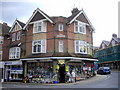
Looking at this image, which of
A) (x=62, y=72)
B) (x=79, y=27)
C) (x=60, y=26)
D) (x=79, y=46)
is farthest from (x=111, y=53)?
(x=62, y=72)

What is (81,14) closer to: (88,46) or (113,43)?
(88,46)

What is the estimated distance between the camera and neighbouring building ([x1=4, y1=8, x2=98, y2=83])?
883 inches

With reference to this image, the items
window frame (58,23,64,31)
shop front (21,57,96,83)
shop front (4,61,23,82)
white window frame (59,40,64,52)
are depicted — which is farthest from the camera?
shop front (4,61,23,82)

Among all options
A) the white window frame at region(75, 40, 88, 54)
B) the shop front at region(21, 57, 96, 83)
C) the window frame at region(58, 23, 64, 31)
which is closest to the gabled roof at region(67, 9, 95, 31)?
the window frame at region(58, 23, 64, 31)

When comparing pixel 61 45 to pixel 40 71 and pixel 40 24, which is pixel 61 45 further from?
pixel 40 71

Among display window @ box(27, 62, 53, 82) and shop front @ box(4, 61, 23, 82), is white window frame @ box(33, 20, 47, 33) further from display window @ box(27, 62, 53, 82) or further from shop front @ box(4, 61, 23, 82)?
shop front @ box(4, 61, 23, 82)

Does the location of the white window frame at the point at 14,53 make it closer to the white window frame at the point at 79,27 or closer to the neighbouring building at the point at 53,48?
the neighbouring building at the point at 53,48

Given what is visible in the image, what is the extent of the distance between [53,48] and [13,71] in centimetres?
868

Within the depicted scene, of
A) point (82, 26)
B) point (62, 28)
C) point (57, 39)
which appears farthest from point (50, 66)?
point (82, 26)

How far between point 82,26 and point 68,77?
866cm

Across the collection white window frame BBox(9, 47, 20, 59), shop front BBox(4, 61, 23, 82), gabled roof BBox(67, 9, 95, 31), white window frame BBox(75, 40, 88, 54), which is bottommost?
shop front BBox(4, 61, 23, 82)

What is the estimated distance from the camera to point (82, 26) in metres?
25.5

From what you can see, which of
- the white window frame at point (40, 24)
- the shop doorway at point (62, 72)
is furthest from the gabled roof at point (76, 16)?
the shop doorway at point (62, 72)

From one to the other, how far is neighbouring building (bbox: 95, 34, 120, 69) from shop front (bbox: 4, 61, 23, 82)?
33075 millimetres
